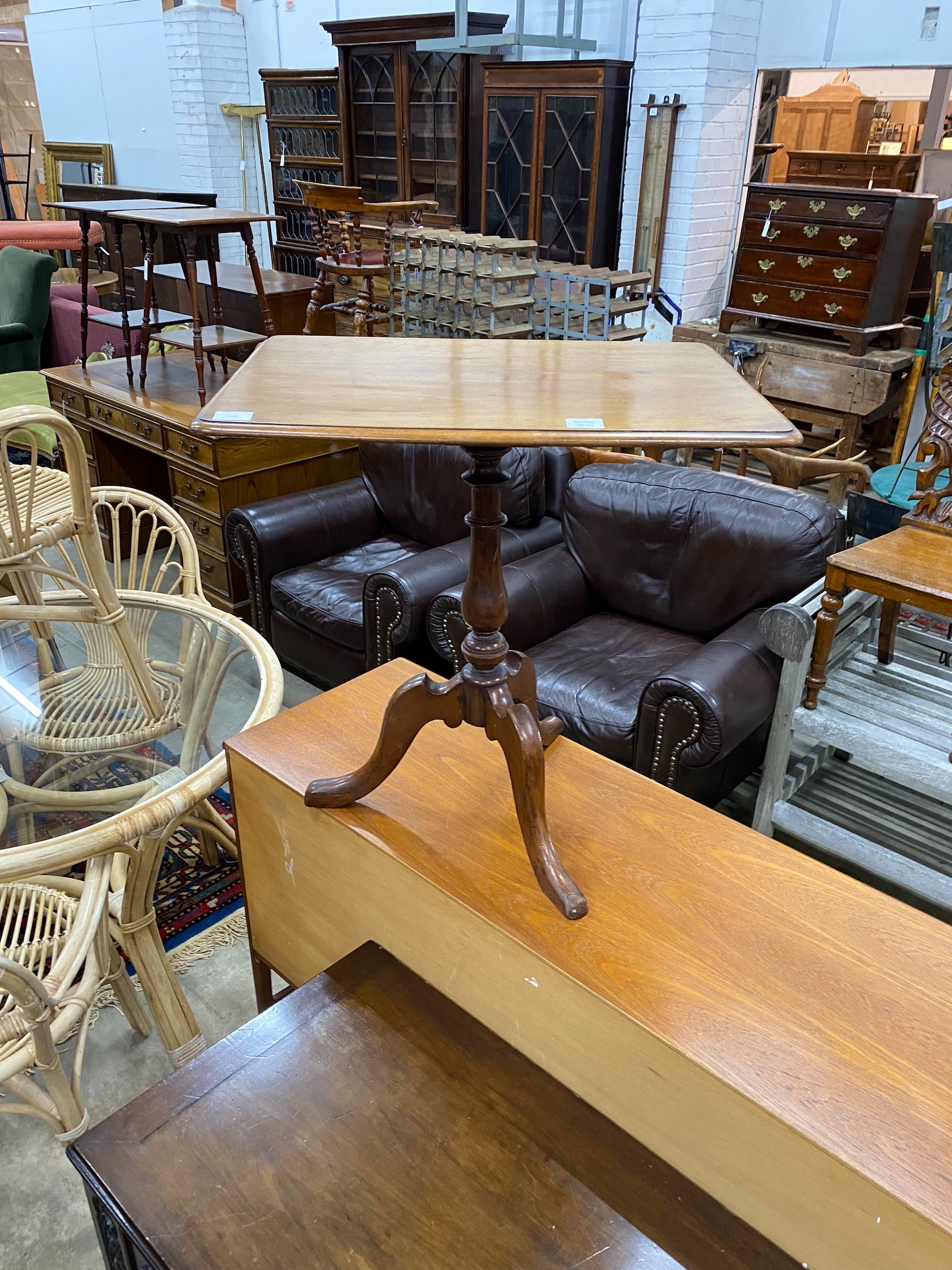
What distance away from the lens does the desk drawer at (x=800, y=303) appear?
398cm

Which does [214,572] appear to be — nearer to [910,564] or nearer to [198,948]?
[198,948]

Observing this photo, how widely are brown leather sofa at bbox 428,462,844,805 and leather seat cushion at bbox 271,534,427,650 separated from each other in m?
0.38

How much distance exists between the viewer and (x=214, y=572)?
133 inches

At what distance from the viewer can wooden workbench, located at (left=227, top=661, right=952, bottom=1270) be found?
2.87 feet

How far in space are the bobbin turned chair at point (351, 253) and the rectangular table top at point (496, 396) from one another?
107 inches

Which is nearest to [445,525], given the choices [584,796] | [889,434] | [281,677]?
[281,677]

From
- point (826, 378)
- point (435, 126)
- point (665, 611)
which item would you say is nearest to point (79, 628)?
point (665, 611)

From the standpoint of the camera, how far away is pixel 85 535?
1.63 m

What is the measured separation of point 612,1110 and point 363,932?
44cm

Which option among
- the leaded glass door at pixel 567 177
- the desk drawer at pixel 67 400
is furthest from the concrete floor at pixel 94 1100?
the leaded glass door at pixel 567 177

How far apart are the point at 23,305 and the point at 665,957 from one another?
5701 mm

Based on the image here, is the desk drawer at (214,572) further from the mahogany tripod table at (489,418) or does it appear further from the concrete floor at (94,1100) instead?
the mahogany tripod table at (489,418)

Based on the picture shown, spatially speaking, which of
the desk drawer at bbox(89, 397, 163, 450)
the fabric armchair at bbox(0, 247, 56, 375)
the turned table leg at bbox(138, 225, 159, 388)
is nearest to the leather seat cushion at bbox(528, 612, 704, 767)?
the desk drawer at bbox(89, 397, 163, 450)

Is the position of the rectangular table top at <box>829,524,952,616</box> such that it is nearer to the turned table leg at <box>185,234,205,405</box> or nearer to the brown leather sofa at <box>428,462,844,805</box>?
the brown leather sofa at <box>428,462,844,805</box>
